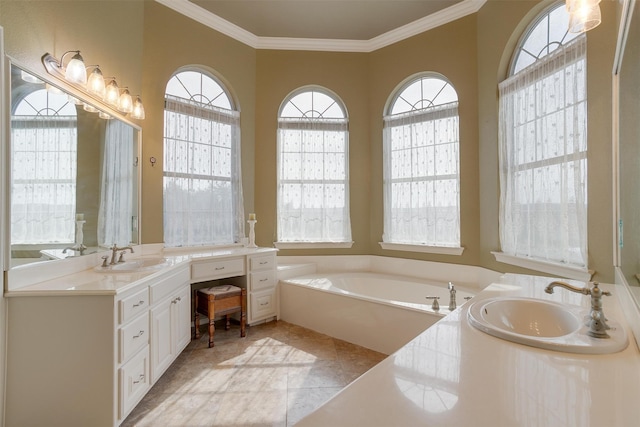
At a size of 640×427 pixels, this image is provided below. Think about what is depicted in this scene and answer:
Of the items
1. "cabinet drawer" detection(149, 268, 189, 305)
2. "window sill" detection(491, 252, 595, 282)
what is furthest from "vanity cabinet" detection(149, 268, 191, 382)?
"window sill" detection(491, 252, 595, 282)

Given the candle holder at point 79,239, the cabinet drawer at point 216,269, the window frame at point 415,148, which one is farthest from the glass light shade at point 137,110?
the window frame at point 415,148

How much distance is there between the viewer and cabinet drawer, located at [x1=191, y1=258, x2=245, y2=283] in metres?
2.54

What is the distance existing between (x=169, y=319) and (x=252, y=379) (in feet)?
2.43

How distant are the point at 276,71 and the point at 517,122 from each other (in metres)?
2.66

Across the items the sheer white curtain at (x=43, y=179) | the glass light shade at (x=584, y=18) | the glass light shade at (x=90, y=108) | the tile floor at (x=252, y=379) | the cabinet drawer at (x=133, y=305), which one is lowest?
the tile floor at (x=252, y=379)

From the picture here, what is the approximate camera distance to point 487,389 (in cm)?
64

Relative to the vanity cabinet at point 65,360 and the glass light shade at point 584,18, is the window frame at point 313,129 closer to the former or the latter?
the vanity cabinet at point 65,360

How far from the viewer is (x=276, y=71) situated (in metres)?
3.59

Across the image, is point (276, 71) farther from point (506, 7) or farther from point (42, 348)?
point (42, 348)

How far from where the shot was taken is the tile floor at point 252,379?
1715 millimetres

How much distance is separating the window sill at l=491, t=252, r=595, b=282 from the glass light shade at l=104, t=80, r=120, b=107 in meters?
3.40

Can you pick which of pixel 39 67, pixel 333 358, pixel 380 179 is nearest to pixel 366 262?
pixel 380 179

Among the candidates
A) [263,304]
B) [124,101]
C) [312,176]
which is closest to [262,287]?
[263,304]

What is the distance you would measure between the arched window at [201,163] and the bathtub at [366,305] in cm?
102
